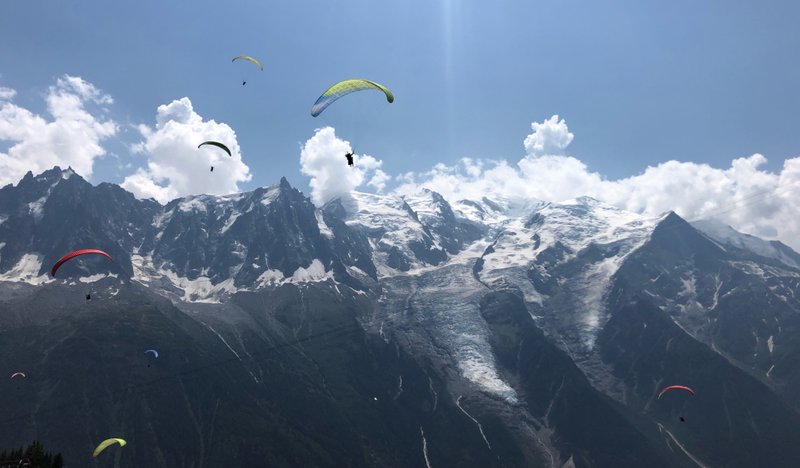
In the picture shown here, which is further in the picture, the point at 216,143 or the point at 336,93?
the point at 216,143

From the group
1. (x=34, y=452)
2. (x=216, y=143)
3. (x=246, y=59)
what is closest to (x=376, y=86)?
(x=246, y=59)

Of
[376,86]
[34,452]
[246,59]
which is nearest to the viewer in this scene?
[376,86]

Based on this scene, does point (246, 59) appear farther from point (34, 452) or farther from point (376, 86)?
point (34, 452)

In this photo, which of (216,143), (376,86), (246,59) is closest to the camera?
(376,86)

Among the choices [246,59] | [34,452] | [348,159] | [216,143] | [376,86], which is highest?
[246,59]

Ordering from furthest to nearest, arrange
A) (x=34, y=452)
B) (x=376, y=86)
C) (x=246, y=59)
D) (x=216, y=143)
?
(x=34, y=452)
(x=216, y=143)
(x=246, y=59)
(x=376, y=86)

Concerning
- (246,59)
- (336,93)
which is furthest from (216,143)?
(336,93)

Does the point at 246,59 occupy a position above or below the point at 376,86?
above

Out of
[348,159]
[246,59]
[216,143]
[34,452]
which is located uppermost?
[246,59]

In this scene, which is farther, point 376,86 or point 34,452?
point 34,452

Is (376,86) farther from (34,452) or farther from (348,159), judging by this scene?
(34,452)
